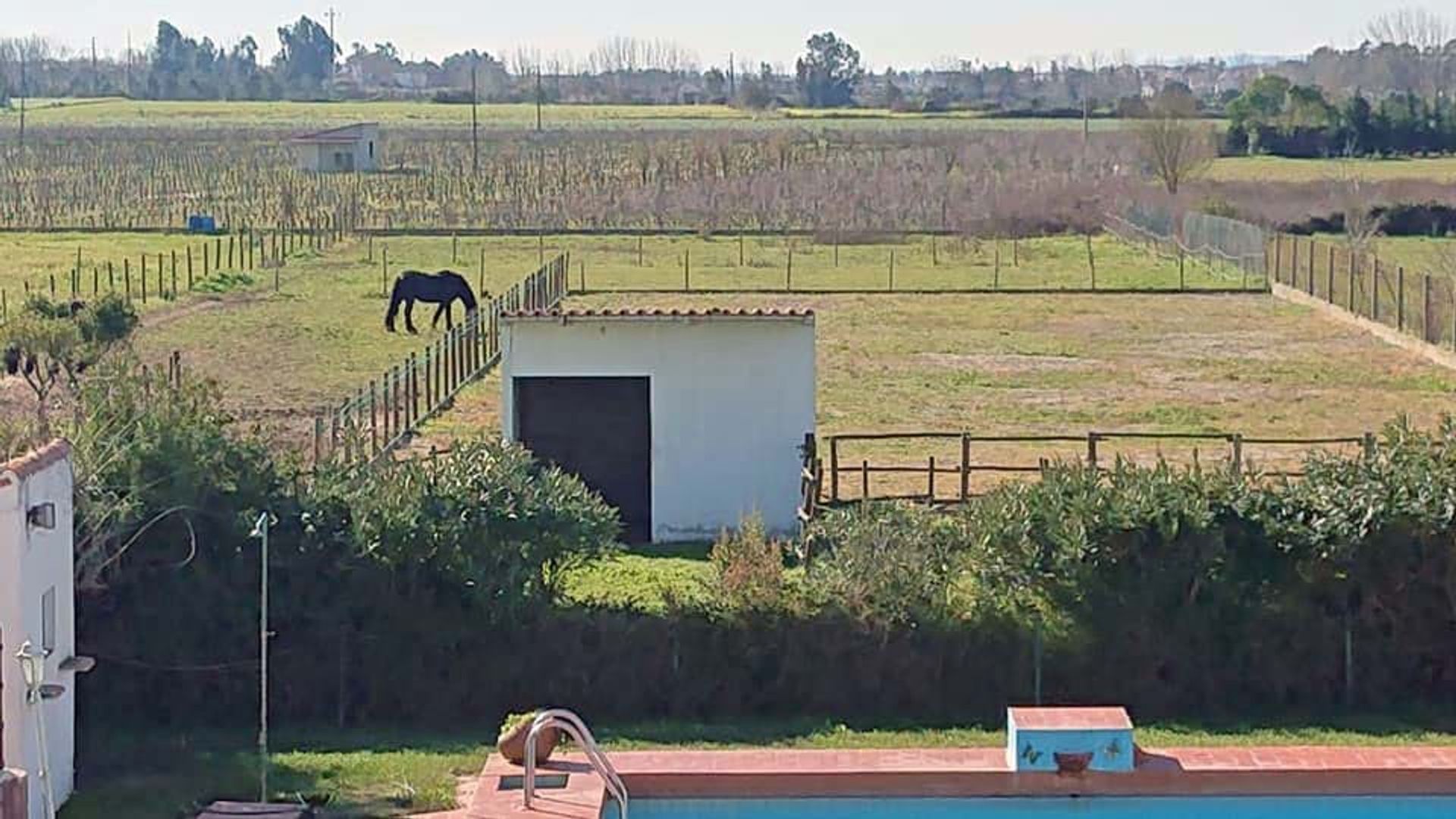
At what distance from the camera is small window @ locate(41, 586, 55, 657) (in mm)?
10773

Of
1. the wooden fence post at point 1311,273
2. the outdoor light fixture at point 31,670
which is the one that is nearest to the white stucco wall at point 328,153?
the wooden fence post at point 1311,273

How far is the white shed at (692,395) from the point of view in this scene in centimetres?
2053

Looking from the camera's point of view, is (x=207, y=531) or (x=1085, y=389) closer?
(x=207, y=531)

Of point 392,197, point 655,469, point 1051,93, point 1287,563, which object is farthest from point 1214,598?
point 1051,93

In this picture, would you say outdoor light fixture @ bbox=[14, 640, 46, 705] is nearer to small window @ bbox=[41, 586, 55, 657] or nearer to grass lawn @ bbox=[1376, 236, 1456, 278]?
small window @ bbox=[41, 586, 55, 657]

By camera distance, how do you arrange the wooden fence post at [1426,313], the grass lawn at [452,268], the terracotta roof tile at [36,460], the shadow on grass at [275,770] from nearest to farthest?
the terracotta roof tile at [36,460]
the shadow on grass at [275,770]
the grass lawn at [452,268]
the wooden fence post at [1426,313]

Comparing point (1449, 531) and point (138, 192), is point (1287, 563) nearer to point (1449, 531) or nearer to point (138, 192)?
point (1449, 531)

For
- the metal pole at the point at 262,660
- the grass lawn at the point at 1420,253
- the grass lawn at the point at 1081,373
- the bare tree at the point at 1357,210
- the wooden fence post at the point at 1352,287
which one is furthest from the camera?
the bare tree at the point at 1357,210

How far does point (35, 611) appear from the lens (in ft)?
34.7

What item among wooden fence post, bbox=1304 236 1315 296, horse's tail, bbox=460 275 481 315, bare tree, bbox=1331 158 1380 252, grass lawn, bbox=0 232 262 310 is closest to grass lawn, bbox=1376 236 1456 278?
bare tree, bbox=1331 158 1380 252

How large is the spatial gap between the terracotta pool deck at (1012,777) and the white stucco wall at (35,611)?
6.57ft

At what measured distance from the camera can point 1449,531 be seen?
1316cm

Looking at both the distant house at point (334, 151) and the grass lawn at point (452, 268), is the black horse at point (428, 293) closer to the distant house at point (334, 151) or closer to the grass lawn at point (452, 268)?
the grass lawn at point (452, 268)

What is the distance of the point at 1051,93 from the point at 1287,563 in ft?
617
